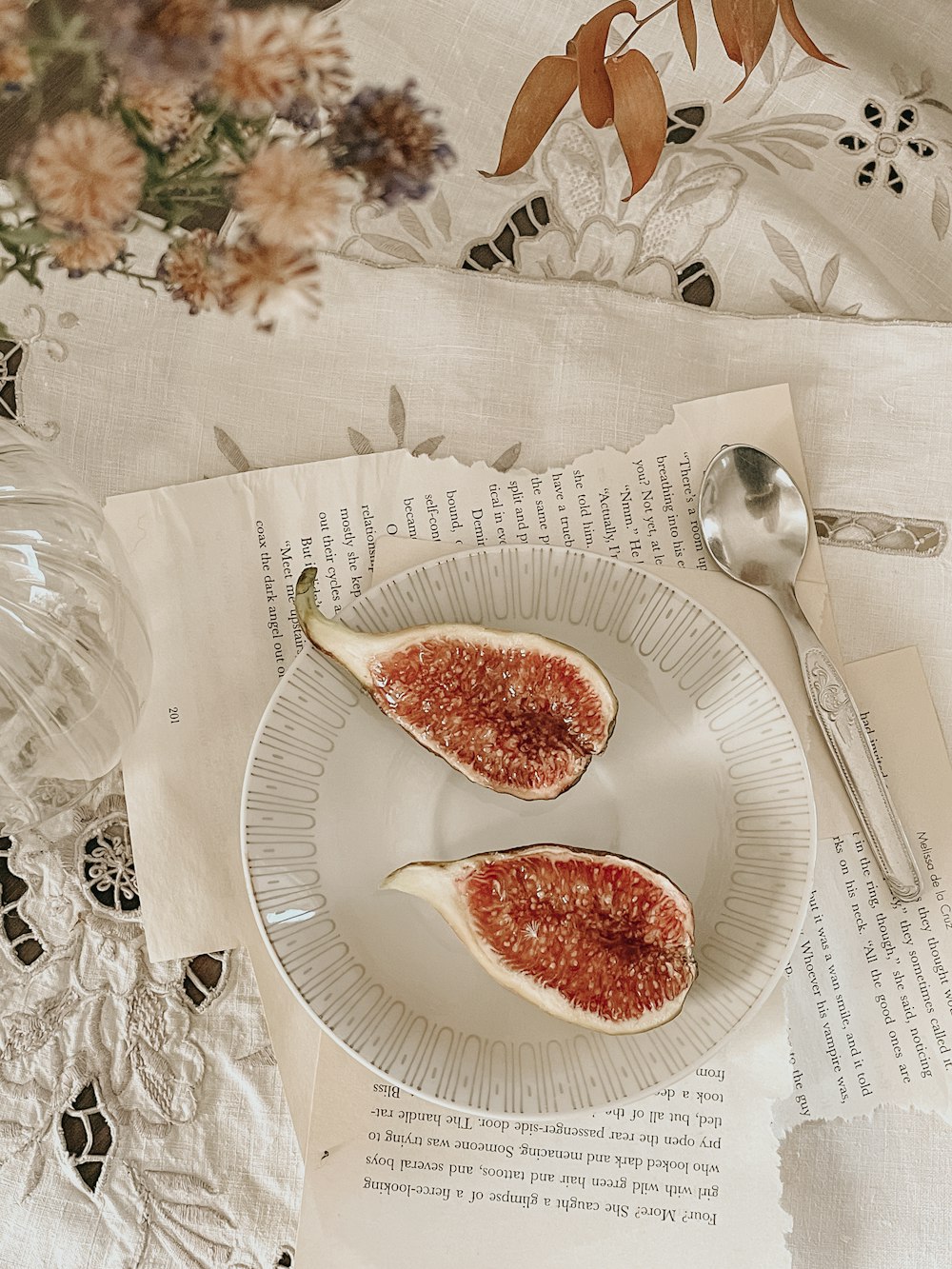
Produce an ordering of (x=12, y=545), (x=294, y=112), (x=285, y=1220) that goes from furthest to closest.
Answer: (x=285, y=1220) < (x=12, y=545) < (x=294, y=112)

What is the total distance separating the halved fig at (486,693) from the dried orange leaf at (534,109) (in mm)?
333

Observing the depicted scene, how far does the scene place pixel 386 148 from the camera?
32cm

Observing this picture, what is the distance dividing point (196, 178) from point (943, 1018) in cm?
66

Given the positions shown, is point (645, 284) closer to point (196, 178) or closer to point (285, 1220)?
point (196, 178)

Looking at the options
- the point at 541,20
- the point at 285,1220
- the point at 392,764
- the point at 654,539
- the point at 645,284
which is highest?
the point at 541,20

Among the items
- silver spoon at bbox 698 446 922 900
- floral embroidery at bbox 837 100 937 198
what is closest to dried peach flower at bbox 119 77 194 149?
silver spoon at bbox 698 446 922 900

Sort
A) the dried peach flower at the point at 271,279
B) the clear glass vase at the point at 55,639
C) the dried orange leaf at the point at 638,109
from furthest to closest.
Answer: the dried orange leaf at the point at 638,109
the clear glass vase at the point at 55,639
the dried peach flower at the point at 271,279

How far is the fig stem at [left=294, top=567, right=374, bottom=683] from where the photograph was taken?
0.63 meters

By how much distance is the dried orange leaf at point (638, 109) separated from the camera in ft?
2.06

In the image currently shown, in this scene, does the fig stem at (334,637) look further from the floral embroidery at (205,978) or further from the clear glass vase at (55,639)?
the floral embroidery at (205,978)

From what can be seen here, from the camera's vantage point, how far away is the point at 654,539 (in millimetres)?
710

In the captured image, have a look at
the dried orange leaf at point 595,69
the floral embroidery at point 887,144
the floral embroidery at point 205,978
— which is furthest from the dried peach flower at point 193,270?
the floral embroidery at point 887,144

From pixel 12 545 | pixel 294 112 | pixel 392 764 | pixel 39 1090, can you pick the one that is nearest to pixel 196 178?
pixel 294 112

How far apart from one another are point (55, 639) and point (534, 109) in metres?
0.48
